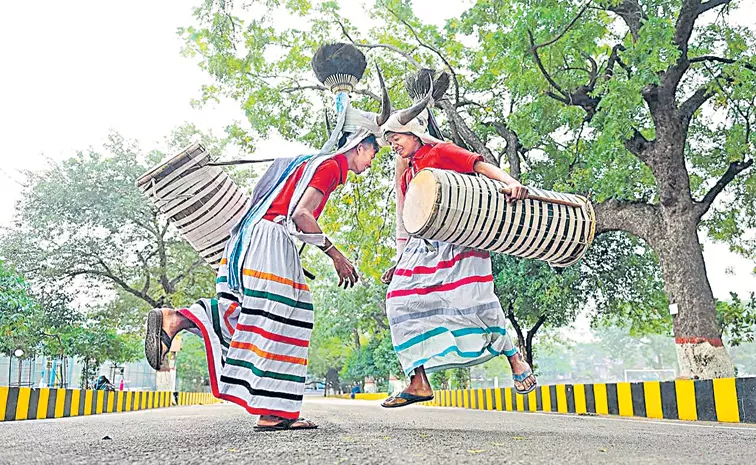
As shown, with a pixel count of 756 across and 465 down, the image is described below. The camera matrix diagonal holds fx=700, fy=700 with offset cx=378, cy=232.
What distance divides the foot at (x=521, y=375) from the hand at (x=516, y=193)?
110 centimetres

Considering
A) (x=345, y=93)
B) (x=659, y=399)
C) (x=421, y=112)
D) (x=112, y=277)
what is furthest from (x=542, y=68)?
(x=112, y=277)

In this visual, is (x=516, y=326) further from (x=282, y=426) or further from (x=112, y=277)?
(x=112, y=277)

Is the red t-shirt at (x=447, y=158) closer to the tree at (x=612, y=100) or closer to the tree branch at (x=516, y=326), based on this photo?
the tree at (x=612, y=100)

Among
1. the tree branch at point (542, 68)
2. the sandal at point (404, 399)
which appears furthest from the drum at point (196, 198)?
the tree branch at point (542, 68)

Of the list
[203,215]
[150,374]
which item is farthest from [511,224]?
[150,374]

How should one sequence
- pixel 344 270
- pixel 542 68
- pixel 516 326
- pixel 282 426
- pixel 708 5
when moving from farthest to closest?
pixel 516 326, pixel 708 5, pixel 542 68, pixel 344 270, pixel 282 426

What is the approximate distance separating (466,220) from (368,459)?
186 centimetres

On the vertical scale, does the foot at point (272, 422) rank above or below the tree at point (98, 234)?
below

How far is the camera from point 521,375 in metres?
4.37

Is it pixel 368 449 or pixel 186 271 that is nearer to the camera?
pixel 368 449

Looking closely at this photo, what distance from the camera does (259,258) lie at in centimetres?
363

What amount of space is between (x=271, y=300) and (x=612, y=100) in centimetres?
589

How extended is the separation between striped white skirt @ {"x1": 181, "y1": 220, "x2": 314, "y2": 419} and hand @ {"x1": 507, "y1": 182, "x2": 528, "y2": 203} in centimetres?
122

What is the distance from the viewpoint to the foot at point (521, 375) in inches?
171
